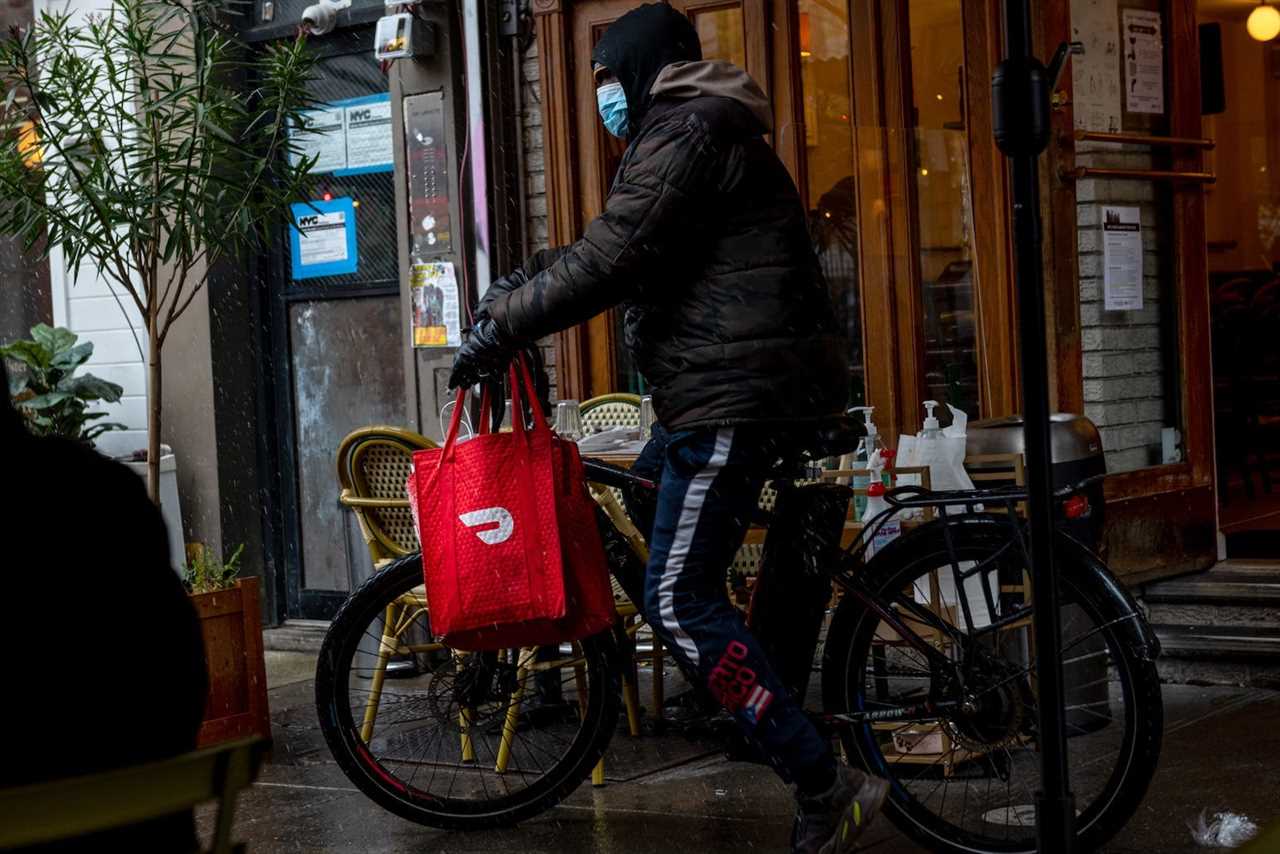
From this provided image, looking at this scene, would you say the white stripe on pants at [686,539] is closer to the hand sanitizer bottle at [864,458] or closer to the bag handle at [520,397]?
the bag handle at [520,397]

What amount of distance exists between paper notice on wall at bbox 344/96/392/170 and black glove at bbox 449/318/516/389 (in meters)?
4.15

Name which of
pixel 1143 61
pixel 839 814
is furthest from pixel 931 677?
pixel 1143 61

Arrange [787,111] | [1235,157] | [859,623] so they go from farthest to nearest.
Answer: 1. [1235,157]
2. [787,111]
3. [859,623]

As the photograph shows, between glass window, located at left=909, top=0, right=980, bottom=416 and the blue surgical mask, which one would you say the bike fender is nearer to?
the blue surgical mask

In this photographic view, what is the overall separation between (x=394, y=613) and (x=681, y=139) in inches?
71.2

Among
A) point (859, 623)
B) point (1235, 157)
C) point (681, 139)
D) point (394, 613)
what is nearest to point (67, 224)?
point (394, 613)

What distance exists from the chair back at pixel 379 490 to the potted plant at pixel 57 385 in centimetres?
274

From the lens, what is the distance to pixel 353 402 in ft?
26.8

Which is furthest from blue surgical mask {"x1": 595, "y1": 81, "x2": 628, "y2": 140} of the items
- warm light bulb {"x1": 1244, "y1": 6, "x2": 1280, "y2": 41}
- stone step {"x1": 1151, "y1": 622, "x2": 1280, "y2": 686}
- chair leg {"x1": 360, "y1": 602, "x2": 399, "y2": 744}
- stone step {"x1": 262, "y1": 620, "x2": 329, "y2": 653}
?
warm light bulb {"x1": 1244, "y1": 6, "x2": 1280, "y2": 41}

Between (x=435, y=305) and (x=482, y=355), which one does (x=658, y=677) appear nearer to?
(x=482, y=355)

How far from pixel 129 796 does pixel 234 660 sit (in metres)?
4.19

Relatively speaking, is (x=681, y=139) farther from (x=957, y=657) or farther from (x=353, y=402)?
(x=353, y=402)

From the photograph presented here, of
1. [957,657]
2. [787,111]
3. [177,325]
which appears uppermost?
[787,111]

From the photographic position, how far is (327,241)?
26.9 ft
